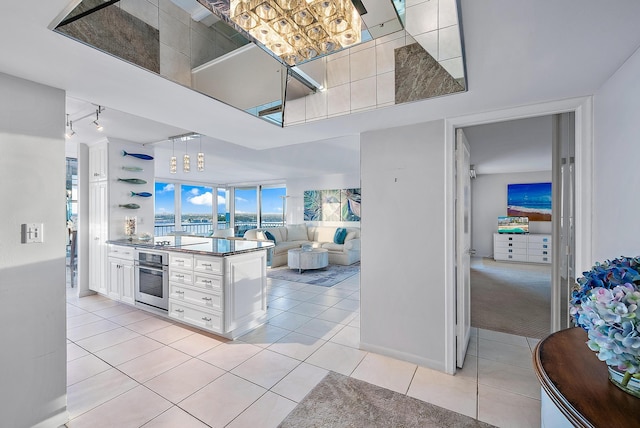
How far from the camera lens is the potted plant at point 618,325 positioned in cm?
72

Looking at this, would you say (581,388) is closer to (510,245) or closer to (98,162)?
(98,162)

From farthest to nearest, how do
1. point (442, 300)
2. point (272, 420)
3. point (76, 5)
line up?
point (442, 300)
point (272, 420)
point (76, 5)

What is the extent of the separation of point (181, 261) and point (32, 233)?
60.3 inches

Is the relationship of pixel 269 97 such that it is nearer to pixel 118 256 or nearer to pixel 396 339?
pixel 396 339

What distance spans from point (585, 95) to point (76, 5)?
292 cm

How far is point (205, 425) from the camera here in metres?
1.75

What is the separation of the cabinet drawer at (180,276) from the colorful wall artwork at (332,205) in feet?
17.2

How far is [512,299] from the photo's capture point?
13.9 ft

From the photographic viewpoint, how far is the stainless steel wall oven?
3340 millimetres

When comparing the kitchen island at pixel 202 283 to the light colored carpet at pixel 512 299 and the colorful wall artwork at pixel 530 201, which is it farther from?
the colorful wall artwork at pixel 530 201

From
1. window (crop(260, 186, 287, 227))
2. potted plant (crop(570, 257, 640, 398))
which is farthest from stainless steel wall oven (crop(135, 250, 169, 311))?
window (crop(260, 186, 287, 227))

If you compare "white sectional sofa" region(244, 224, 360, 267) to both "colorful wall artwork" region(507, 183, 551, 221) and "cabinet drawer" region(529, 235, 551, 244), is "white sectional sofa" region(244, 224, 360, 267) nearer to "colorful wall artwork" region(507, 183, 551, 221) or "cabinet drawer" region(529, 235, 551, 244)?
"colorful wall artwork" region(507, 183, 551, 221)

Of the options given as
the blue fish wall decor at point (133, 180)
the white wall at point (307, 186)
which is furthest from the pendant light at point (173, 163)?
the white wall at point (307, 186)

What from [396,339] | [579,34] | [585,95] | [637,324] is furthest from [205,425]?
[585,95]
